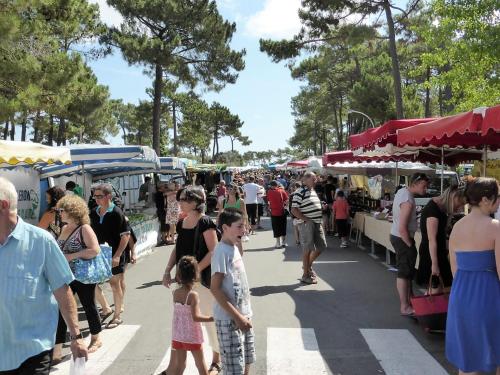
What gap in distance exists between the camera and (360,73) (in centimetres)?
3544

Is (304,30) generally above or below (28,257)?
above

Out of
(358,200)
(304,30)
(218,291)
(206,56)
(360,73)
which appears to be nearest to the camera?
(218,291)

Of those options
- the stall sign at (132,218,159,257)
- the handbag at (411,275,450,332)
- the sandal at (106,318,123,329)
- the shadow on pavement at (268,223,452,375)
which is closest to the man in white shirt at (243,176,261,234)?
the stall sign at (132,218,159,257)

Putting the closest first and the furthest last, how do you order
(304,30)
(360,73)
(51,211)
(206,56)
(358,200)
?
1. (51,211)
2. (358,200)
3. (304,30)
4. (206,56)
5. (360,73)

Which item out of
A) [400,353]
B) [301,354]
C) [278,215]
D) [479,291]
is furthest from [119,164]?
[479,291]

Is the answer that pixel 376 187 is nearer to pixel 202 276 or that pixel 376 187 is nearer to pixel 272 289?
pixel 272 289

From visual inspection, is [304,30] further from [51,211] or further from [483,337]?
[483,337]

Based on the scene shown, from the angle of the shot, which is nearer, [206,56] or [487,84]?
[487,84]

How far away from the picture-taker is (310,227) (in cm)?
784

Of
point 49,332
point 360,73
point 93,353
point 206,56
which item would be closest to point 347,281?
point 93,353

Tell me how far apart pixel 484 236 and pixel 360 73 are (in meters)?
33.9

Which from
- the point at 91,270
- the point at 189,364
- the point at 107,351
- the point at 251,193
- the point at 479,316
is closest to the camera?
the point at 479,316

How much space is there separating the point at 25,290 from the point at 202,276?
79.2 inches

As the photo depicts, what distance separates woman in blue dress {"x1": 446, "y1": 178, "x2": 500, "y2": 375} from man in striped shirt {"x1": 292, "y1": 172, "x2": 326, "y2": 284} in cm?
438
